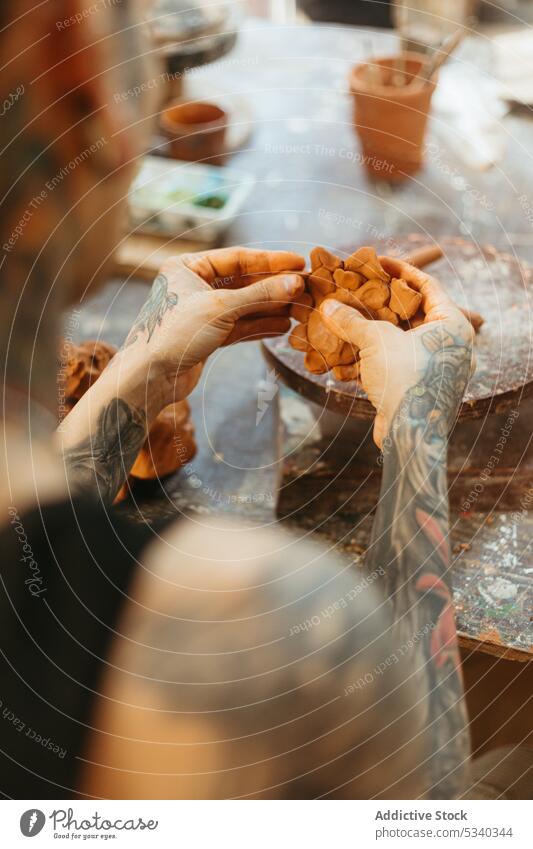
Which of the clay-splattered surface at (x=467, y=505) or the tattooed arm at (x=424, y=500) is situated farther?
the clay-splattered surface at (x=467, y=505)

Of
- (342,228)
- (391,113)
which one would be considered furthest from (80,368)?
(391,113)

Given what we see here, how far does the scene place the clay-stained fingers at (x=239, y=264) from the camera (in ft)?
2.87

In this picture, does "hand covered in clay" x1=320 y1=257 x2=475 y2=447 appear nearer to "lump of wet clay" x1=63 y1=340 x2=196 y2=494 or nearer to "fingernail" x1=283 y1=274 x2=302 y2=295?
"fingernail" x1=283 y1=274 x2=302 y2=295

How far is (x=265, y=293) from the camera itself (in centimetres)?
85

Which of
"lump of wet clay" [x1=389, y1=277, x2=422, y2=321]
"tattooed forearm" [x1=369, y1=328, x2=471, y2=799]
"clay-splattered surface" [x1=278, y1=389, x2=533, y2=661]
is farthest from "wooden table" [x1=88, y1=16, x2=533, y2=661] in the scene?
"lump of wet clay" [x1=389, y1=277, x2=422, y2=321]

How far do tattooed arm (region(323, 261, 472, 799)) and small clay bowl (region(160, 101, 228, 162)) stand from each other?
730 mm

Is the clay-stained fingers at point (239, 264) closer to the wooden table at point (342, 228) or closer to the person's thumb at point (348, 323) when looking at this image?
the person's thumb at point (348, 323)

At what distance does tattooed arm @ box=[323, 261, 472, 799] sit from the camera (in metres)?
0.75

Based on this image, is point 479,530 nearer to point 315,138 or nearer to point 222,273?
point 222,273

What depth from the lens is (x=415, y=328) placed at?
0.81 m

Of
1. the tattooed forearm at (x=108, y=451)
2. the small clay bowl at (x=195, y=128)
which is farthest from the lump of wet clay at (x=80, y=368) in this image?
the small clay bowl at (x=195, y=128)

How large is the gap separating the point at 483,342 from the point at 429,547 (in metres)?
0.32

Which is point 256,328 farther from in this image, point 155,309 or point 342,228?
point 342,228
